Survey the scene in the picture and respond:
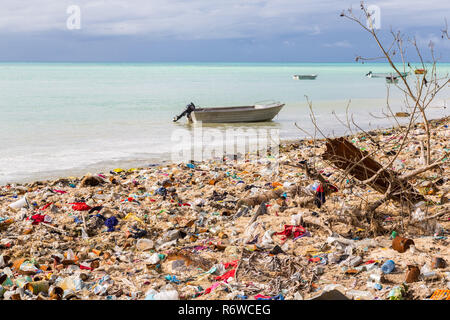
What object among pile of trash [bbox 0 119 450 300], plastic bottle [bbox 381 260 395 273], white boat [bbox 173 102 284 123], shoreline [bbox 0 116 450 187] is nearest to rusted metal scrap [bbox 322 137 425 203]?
pile of trash [bbox 0 119 450 300]

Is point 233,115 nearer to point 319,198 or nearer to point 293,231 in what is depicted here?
point 319,198

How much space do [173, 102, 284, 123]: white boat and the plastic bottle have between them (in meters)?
14.9

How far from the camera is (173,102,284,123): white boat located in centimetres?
1819

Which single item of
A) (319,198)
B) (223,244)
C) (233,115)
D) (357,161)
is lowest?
(223,244)

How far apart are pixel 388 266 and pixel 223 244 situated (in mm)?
1646

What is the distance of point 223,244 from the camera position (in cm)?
447

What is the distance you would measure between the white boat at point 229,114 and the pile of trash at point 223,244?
11.6 metres

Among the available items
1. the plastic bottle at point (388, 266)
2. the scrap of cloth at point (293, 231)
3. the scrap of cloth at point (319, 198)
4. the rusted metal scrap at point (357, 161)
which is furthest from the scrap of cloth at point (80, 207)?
the plastic bottle at point (388, 266)

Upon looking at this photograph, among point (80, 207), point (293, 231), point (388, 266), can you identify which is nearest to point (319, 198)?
point (293, 231)

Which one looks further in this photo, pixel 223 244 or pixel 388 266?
pixel 223 244

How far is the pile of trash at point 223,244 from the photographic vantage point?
3396mm

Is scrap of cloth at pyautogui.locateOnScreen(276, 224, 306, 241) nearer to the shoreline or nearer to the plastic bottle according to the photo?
the plastic bottle

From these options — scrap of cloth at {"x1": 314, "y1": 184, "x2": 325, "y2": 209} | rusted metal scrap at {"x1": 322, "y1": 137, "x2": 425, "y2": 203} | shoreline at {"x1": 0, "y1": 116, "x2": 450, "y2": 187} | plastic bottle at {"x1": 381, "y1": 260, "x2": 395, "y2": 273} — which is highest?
rusted metal scrap at {"x1": 322, "y1": 137, "x2": 425, "y2": 203}
